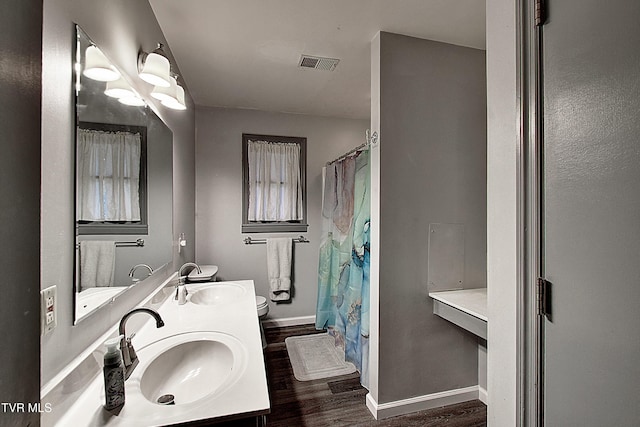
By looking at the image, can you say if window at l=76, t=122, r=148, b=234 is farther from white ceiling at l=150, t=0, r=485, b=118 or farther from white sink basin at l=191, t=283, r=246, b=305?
white ceiling at l=150, t=0, r=485, b=118

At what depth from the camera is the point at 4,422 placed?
1.18 ft

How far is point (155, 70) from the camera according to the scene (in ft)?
4.79

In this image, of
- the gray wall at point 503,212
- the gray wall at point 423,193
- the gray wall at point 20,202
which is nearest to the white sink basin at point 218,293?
the gray wall at point 423,193

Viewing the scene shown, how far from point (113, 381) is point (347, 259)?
78.1 inches

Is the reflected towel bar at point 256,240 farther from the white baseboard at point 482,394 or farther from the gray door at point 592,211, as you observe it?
the gray door at point 592,211

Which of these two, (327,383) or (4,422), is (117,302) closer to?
(4,422)

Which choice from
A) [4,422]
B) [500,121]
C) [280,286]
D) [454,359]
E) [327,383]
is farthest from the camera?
[280,286]

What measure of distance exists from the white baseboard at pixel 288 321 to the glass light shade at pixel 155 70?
2.63 meters

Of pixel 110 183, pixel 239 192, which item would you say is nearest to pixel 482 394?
pixel 110 183

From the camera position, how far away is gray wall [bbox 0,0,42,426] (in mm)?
370

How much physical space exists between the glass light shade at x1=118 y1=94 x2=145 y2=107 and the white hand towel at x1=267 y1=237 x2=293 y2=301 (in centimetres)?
203

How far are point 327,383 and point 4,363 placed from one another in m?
2.25

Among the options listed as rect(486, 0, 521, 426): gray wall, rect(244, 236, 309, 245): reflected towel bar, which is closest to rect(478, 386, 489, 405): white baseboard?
rect(486, 0, 521, 426): gray wall

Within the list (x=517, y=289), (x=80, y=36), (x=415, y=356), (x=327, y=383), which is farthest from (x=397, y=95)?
(x=327, y=383)
